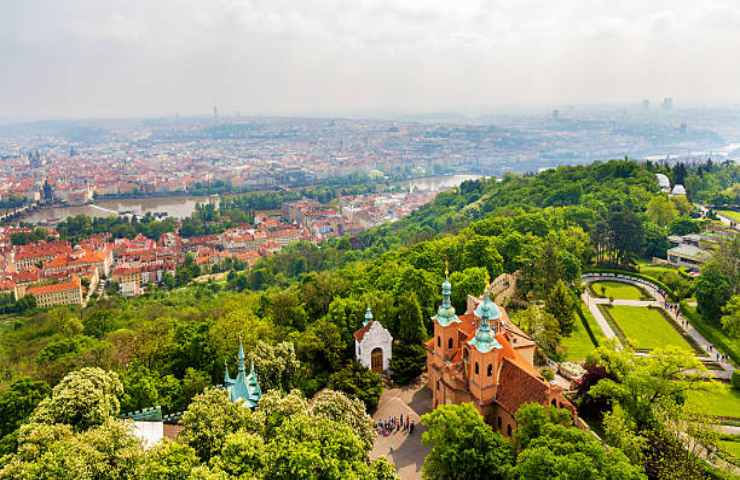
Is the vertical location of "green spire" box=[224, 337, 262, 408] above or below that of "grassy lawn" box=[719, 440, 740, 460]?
above

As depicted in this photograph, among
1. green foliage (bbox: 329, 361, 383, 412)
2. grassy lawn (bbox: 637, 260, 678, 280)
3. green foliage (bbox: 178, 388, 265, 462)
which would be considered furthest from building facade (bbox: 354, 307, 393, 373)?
grassy lawn (bbox: 637, 260, 678, 280)

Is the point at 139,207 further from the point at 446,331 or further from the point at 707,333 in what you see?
the point at 707,333

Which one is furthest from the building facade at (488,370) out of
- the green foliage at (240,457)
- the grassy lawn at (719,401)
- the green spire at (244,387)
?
the green foliage at (240,457)

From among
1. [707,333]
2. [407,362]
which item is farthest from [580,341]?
[407,362]

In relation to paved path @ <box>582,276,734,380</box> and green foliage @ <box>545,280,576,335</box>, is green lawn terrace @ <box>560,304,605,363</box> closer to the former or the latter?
paved path @ <box>582,276,734,380</box>

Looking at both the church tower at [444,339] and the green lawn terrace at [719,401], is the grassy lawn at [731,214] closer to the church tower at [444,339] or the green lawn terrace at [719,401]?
the green lawn terrace at [719,401]
